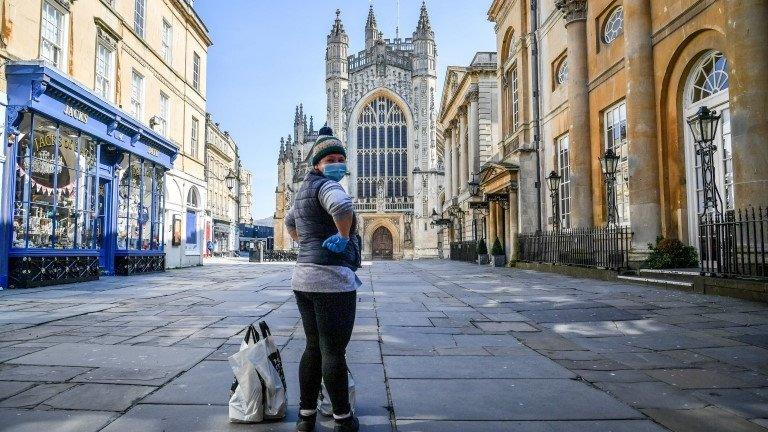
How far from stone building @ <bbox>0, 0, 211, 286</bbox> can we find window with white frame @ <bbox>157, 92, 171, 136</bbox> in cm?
4

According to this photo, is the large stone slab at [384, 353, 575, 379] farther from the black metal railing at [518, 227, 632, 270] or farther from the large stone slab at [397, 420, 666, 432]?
the black metal railing at [518, 227, 632, 270]

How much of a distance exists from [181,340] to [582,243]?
11848 mm

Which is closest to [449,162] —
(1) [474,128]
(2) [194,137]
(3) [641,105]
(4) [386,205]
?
(1) [474,128]

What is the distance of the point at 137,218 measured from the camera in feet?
51.6

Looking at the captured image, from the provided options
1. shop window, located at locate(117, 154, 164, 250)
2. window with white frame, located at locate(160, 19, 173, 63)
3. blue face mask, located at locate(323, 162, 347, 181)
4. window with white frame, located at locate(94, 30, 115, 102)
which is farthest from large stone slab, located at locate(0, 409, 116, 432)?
window with white frame, located at locate(160, 19, 173, 63)

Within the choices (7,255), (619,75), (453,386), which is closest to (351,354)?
(453,386)

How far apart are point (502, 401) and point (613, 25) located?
14.2 metres

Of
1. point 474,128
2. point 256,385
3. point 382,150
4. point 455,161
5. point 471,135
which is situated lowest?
point 256,385

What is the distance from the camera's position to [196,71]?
22797 millimetres

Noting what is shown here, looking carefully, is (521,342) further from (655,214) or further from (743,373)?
(655,214)

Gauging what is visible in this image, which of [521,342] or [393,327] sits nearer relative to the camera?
[521,342]

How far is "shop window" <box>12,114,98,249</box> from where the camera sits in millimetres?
10281

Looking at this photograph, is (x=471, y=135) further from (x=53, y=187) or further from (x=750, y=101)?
(x=53, y=187)

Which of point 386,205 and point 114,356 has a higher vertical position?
point 386,205
